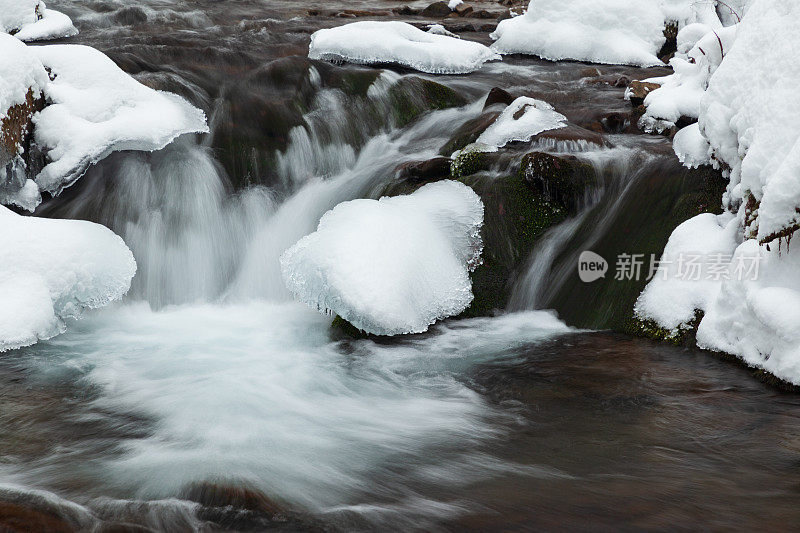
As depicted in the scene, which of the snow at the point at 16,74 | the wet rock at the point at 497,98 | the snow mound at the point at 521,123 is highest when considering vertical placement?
the wet rock at the point at 497,98

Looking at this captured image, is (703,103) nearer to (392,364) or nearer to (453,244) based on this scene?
(453,244)

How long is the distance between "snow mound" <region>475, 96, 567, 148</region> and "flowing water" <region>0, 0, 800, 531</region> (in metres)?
0.41

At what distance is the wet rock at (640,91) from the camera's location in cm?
684

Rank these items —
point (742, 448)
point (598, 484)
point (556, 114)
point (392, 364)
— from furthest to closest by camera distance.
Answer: point (556, 114) < point (392, 364) < point (742, 448) < point (598, 484)

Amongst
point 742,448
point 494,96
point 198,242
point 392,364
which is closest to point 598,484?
point 742,448

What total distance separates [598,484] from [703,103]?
287 cm

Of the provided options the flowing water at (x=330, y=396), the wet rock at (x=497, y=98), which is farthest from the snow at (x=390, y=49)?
the wet rock at (x=497, y=98)

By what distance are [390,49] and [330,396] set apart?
5.47 meters

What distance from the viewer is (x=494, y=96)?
22.8 ft

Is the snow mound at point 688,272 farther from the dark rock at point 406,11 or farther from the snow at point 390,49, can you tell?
the dark rock at point 406,11

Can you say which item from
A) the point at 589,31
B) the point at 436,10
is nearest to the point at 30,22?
the point at 436,10

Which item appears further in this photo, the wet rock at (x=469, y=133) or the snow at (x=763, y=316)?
the wet rock at (x=469, y=133)

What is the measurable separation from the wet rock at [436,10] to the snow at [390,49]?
507 cm

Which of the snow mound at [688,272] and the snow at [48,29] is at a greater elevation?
the snow at [48,29]
